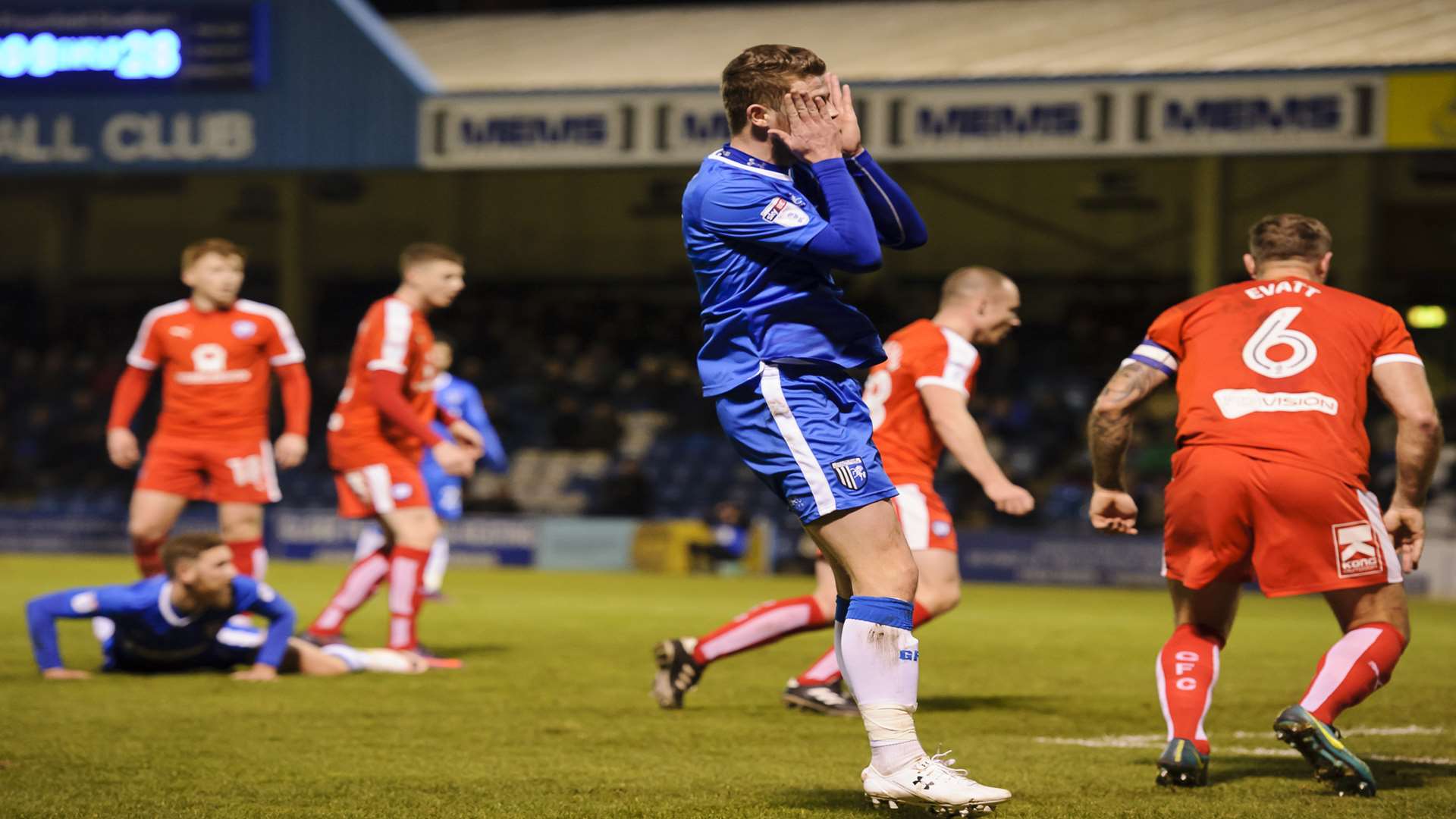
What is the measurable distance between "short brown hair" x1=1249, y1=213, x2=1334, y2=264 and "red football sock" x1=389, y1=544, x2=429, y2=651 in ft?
16.4

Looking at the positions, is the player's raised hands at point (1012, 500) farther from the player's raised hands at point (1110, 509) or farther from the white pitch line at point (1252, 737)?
the white pitch line at point (1252, 737)

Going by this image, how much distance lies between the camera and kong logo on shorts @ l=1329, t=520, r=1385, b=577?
5.46m

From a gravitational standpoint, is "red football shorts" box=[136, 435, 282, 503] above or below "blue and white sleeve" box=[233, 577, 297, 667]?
above

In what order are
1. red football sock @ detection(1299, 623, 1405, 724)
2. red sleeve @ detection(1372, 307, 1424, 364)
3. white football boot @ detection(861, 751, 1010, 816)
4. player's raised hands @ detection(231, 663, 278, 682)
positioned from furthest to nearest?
1. player's raised hands @ detection(231, 663, 278, 682)
2. red sleeve @ detection(1372, 307, 1424, 364)
3. red football sock @ detection(1299, 623, 1405, 724)
4. white football boot @ detection(861, 751, 1010, 816)

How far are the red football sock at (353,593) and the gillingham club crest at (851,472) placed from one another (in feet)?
17.5

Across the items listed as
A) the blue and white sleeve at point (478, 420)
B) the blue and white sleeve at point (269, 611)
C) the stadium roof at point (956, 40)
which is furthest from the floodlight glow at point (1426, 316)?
the blue and white sleeve at point (269, 611)

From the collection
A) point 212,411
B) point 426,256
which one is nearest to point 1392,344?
point 426,256

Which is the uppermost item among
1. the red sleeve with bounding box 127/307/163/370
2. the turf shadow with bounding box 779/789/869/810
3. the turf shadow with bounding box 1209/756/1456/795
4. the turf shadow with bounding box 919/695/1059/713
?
the red sleeve with bounding box 127/307/163/370

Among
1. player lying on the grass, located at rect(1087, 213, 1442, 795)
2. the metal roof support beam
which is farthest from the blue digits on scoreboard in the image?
player lying on the grass, located at rect(1087, 213, 1442, 795)

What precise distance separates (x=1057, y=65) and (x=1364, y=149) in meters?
3.65

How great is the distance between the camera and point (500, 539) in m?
22.1

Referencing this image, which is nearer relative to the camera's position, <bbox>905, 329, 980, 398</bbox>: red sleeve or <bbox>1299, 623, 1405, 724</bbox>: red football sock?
<bbox>1299, 623, 1405, 724</bbox>: red football sock

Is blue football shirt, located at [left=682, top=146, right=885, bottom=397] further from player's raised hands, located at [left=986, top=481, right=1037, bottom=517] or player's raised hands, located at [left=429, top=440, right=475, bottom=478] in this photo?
player's raised hands, located at [left=429, top=440, right=475, bottom=478]

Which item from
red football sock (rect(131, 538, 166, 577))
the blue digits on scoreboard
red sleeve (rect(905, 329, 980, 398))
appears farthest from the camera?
the blue digits on scoreboard
